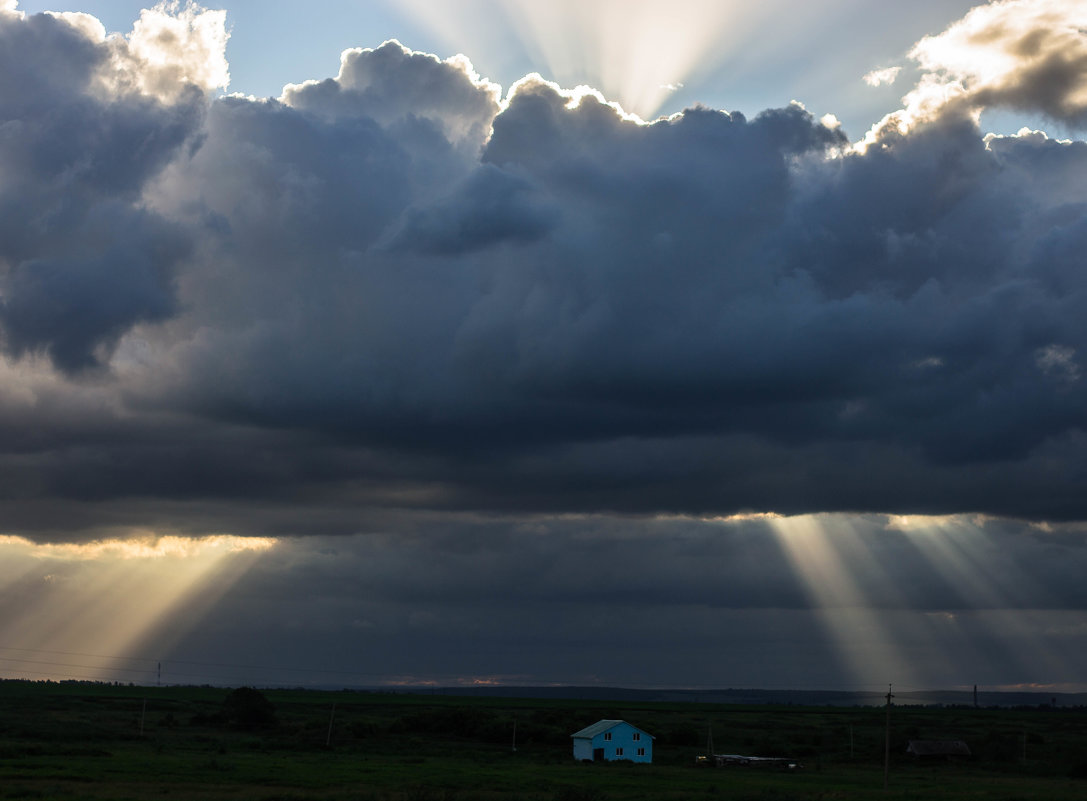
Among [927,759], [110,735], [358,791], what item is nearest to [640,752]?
[927,759]

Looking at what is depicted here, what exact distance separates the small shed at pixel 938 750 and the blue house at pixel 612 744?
4137 centimetres

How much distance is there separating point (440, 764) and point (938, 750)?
246 feet

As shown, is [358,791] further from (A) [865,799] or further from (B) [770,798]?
(A) [865,799]

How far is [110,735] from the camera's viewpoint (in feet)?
474

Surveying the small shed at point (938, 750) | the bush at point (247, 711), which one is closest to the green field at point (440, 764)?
the bush at point (247, 711)

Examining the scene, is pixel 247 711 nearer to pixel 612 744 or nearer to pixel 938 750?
pixel 612 744

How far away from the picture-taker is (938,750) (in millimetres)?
152500

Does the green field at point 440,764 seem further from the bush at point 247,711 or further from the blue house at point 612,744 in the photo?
the blue house at point 612,744

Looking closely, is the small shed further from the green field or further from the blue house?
the blue house

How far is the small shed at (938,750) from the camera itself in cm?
15125

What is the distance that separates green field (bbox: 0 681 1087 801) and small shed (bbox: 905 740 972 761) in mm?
1859

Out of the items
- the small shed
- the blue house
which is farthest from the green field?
the blue house

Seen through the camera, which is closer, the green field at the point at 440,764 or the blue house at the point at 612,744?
the green field at the point at 440,764

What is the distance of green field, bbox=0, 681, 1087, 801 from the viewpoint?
8525 cm
